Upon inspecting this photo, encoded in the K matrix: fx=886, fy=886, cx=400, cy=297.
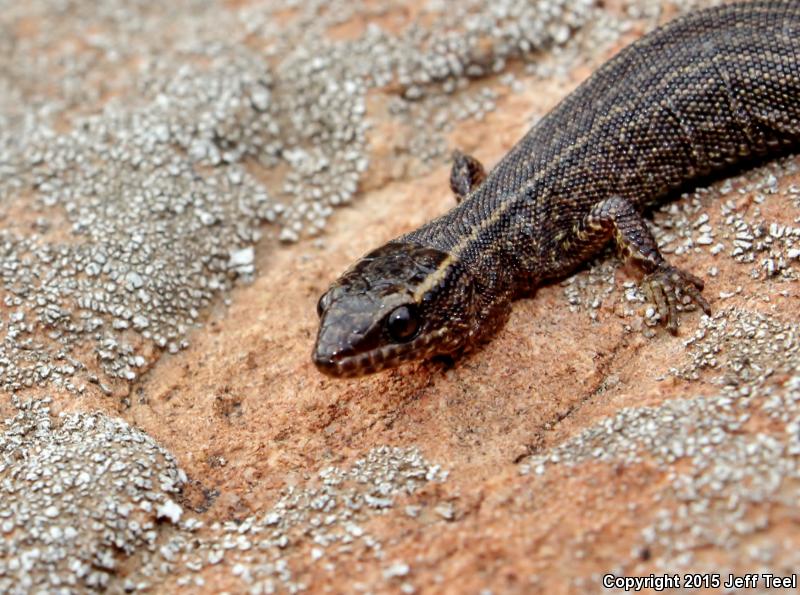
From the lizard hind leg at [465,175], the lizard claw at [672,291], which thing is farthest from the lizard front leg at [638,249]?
the lizard hind leg at [465,175]

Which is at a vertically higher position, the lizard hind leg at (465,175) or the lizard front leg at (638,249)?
the lizard hind leg at (465,175)

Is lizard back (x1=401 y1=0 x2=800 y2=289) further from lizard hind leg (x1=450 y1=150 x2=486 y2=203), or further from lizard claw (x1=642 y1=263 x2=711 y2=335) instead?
lizard claw (x1=642 y1=263 x2=711 y2=335)

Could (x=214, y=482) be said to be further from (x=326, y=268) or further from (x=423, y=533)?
(x=326, y=268)

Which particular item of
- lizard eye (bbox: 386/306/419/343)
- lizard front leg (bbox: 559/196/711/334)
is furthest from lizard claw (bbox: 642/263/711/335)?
lizard eye (bbox: 386/306/419/343)

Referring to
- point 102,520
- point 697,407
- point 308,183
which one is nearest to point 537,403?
point 697,407

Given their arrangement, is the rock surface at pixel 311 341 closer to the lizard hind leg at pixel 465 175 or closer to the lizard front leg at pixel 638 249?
the lizard front leg at pixel 638 249

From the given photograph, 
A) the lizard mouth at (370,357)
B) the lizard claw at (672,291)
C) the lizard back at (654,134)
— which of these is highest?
the lizard back at (654,134)

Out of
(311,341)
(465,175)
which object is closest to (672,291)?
(465,175)
